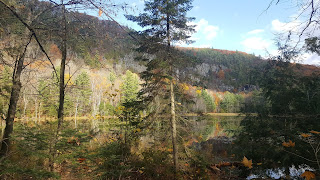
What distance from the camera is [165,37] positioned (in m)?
6.74

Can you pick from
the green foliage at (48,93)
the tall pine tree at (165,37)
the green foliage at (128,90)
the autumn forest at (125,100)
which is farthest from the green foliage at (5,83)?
the tall pine tree at (165,37)

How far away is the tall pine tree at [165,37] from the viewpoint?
6.27 meters

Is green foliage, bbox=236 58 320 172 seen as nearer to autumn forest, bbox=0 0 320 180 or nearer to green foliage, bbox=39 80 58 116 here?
autumn forest, bbox=0 0 320 180

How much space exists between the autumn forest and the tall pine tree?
4cm

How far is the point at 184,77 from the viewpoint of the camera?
264 inches

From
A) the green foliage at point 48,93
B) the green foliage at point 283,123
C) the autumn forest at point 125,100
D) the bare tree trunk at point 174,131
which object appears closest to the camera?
the autumn forest at point 125,100

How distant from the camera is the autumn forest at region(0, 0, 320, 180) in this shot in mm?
2975

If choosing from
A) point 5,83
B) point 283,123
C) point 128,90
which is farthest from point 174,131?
point 128,90

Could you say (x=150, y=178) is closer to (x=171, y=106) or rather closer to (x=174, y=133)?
(x=174, y=133)

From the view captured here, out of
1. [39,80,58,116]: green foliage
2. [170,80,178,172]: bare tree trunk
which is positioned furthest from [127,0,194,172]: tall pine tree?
[39,80,58,116]: green foliage

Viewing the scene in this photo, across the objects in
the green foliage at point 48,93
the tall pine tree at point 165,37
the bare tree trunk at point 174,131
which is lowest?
the bare tree trunk at point 174,131

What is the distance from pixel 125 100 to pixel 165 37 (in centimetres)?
297

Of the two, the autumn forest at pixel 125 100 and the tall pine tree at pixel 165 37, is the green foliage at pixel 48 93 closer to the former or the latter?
the autumn forest at pixel 125 100

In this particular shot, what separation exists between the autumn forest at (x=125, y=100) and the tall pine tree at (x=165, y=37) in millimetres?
38
